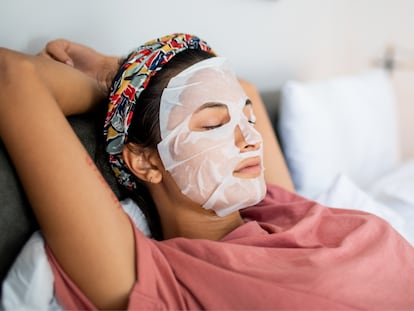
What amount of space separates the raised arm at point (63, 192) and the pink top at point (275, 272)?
0.03m

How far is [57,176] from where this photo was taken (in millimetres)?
795

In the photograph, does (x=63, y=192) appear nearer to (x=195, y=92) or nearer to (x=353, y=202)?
(x=195, y=92)

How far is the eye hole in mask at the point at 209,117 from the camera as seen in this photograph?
3.08ft

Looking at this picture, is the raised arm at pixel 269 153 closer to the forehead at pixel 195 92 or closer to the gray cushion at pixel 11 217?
the forehead at pixel 195 92

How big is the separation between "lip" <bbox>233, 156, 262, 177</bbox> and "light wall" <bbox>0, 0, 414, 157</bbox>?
0.57 meters

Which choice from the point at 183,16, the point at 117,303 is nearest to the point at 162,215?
the point at 117,303

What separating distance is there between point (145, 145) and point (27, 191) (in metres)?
0.25

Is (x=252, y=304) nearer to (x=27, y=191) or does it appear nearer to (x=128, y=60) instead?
(x=27, y=191)

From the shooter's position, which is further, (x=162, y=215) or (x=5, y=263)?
(x=162, y=215)

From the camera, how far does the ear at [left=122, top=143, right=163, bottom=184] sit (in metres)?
0.98

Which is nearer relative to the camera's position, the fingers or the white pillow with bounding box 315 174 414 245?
the fingers

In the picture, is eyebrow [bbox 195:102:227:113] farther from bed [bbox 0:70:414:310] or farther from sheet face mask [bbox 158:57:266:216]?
bed [bbox 0:70:414:310]

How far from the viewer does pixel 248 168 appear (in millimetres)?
966

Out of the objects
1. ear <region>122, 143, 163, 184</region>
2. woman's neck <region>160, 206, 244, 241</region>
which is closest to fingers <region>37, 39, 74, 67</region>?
ear <region>122, 143, 163, 184</region>
